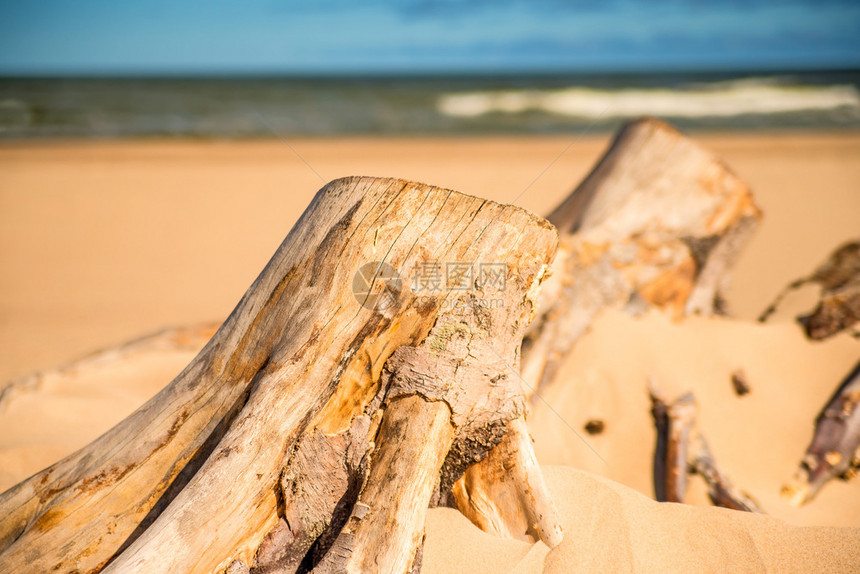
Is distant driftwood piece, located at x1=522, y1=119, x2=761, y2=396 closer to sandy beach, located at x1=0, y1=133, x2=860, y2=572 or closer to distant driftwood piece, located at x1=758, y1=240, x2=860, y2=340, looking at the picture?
sandy beach, located at x1=0, y1=133, x2=860, y2=572

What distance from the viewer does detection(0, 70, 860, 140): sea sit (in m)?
14.5

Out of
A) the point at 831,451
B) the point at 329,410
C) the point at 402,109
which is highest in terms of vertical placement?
the point at 402,109

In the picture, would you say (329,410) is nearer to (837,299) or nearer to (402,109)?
(837,299)

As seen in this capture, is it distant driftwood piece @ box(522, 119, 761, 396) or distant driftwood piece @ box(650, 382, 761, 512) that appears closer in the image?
distant driftwood piece @ box(650, 382, 761, 512)

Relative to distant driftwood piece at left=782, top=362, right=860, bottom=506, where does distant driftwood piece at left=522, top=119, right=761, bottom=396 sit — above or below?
above

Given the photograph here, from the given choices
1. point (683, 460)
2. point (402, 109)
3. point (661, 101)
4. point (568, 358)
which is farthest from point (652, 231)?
point (661, 101)

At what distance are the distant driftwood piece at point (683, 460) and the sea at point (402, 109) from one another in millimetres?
12364

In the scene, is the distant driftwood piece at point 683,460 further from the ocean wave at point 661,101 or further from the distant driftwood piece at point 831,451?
the ocean wave at point 661,101

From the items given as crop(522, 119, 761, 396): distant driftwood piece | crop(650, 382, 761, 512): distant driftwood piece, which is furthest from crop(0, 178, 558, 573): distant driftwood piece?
crop(522, 119, 761, 396): distant driftwood piece

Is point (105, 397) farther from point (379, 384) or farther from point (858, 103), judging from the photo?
point (858, 103)

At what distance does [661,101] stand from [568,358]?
18.7m

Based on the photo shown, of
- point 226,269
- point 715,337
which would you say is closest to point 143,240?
point 226,269

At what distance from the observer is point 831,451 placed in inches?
95.4

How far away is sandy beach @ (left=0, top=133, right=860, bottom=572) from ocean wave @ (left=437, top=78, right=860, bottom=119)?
19.8 feet
